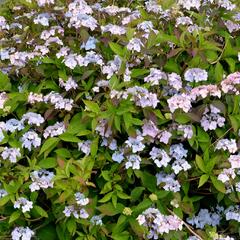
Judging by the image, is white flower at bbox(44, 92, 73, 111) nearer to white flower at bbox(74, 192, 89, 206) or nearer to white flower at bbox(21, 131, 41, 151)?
white flower at bbox(21, 131, 41, 151)

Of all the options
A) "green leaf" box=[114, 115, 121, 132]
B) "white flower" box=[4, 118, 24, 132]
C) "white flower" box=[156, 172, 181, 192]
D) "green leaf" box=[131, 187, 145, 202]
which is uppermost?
"green leaf" box=[114, 115, 121, 132]

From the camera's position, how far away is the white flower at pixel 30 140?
2.23 m

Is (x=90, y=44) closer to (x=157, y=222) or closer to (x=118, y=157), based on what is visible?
(x=118, y=157)

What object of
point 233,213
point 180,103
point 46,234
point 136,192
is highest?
point 180,103

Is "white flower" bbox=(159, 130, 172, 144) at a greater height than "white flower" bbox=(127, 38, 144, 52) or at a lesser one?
lesser

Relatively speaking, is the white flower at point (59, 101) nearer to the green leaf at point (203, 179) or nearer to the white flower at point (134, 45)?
the white flower at point (134, 45)

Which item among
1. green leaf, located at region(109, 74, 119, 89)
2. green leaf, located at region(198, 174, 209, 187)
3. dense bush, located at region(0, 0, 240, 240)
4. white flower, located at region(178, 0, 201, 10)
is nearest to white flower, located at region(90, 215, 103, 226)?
dense bush, located at region(0, 0, 240, 240)

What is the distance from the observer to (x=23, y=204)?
215 centimetres

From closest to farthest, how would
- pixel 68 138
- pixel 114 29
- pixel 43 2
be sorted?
pixel 68 138 → pixel 114 29 → pixel 43 2

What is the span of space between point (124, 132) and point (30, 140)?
0.38 metres

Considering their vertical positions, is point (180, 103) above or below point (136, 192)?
above

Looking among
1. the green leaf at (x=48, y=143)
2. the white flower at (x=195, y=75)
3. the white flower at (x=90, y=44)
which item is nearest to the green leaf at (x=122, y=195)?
the green leaf at (x=48, y=143)

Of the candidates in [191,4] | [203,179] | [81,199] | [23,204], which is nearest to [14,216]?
[23,204]

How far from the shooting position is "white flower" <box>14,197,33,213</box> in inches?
83.8
